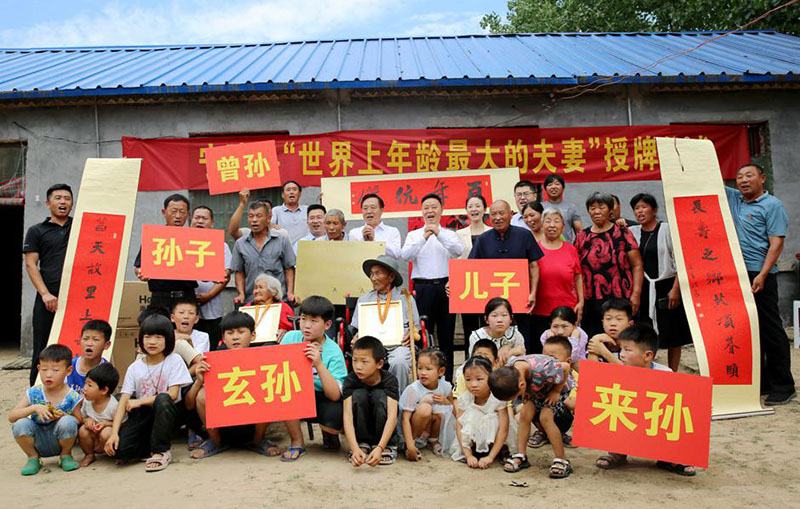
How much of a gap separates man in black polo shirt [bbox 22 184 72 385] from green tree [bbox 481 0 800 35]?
10891 millimetres

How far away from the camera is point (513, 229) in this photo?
470 cm

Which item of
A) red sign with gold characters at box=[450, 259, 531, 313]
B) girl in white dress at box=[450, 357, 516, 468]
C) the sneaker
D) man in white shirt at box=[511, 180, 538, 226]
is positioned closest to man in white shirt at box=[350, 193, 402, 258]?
red sign with gold characters at box=[450, 259, 531, 313]

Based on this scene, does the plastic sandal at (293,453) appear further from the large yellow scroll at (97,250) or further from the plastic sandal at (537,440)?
the large yellow scroll at (97,250)

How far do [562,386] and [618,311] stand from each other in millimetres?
869

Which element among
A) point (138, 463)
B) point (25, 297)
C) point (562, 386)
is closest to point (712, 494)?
point (562, 386)

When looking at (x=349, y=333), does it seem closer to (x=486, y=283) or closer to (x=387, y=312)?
(x=387, y=312)

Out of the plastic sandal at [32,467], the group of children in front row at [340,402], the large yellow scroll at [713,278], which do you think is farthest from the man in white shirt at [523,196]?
the plastic sandal at [32,467]

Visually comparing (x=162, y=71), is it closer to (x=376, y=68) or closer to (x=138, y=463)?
(x=376, y=68)

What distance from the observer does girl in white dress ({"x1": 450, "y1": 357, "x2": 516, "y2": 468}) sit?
3.49 metres

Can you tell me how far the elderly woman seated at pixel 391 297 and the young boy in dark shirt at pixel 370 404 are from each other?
1.38 feet

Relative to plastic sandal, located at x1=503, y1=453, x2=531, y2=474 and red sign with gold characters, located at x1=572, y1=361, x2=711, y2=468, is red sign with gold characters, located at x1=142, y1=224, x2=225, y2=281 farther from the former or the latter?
red sign with gold characters, located at x1=572, y1=361, x2=711, y2=468

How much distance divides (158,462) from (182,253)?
169 cm

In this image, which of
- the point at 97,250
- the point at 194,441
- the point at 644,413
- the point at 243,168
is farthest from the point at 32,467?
the point at 243,168

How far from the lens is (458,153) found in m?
7.02
